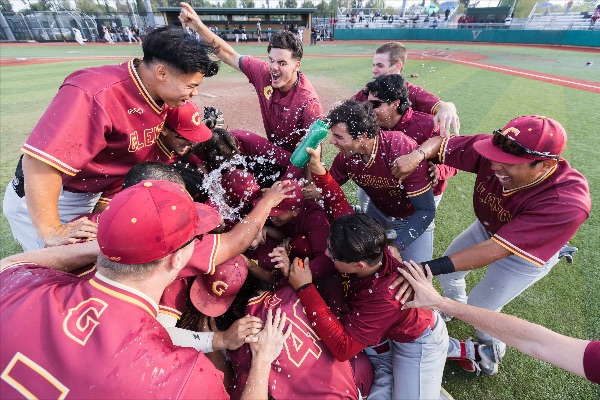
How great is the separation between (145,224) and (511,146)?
7.57 feet

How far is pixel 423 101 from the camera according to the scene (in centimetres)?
396

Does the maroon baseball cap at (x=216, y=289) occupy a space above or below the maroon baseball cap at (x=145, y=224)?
below

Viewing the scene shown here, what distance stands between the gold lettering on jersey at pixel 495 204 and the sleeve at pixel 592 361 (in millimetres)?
1132

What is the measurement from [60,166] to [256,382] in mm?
1724

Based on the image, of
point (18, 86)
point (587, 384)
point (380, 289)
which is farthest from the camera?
point (18, 86)

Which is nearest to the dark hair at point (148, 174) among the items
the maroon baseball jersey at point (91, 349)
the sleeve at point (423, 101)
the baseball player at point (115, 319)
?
the baseball player at point (115, 319)

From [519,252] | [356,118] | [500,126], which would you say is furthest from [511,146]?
[500,126]

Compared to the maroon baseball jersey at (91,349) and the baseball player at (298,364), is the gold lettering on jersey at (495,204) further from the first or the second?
the maroon baseball jersey at (91,349)

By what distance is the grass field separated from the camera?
2.70 metres

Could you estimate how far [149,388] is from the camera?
47.4 inches

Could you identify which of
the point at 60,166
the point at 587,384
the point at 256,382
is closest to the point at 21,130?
the point at 60,166

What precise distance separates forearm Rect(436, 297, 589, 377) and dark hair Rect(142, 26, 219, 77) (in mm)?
2249

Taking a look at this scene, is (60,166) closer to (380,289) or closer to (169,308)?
(169,308)

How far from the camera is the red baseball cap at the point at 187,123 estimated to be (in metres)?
2.74
